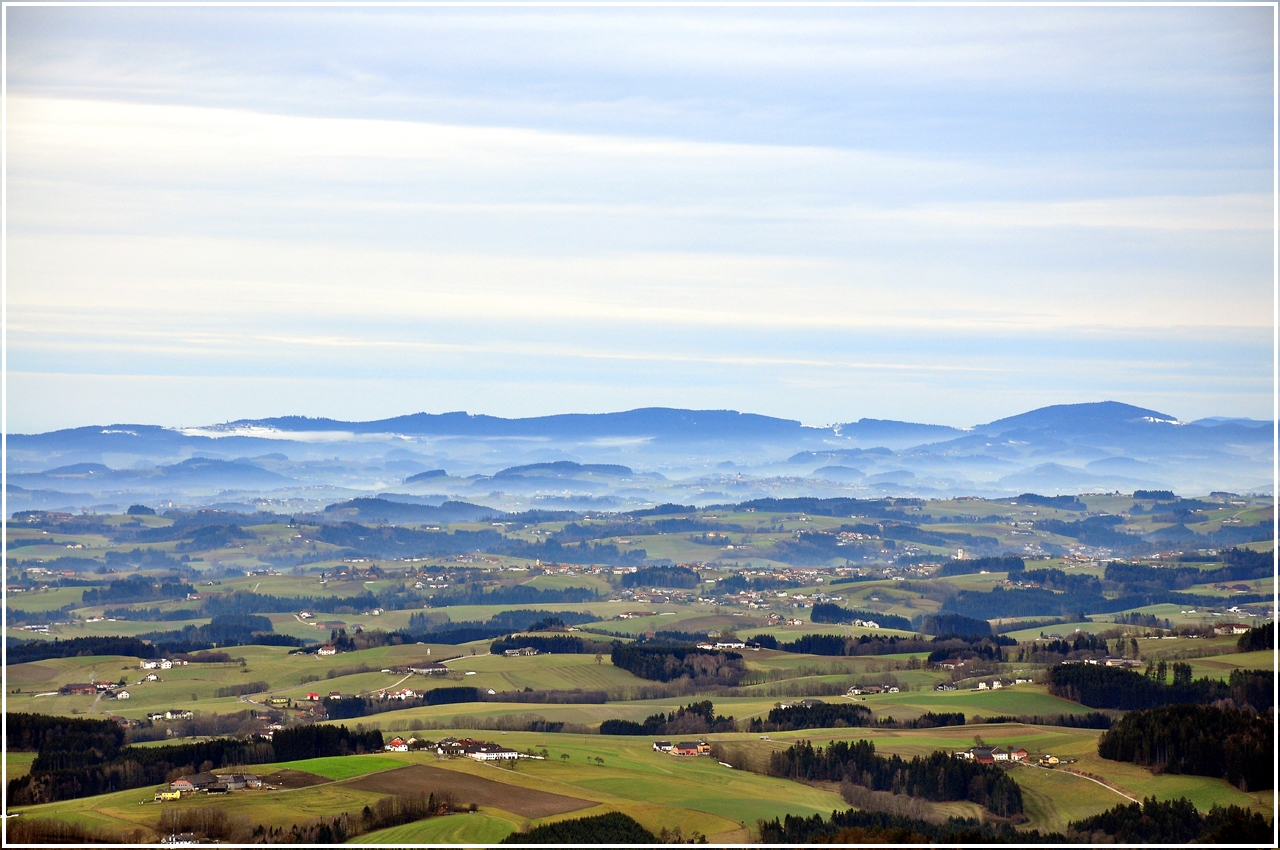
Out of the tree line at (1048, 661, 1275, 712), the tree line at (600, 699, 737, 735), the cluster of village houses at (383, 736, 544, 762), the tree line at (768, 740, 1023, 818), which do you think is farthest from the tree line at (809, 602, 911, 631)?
the cluster of village houses at (383, 736, 544, 762)

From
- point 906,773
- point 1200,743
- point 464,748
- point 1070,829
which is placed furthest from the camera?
point 464,748

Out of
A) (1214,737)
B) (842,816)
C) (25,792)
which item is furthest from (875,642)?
(25,792)

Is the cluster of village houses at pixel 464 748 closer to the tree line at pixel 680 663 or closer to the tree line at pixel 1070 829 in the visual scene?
the tree line at pixel 1070 829

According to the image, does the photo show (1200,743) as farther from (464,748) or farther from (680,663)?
(680,663)

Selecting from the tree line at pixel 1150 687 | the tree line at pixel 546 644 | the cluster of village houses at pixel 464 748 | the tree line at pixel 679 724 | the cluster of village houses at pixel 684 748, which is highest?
the tree line at pixel 1150 687

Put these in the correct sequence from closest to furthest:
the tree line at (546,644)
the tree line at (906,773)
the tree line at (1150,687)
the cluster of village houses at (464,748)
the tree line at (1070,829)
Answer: the tree line at (1070,829)
the tree line at (906,773)
the cluster of village houses at (464,748)
the tree line at (1150,687)
the tree line at (546,644)

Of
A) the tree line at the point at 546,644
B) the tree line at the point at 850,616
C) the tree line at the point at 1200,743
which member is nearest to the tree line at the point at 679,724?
the tree line at the point at 1200,743

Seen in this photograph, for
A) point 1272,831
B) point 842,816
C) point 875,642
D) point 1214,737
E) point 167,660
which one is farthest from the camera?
point 875,642

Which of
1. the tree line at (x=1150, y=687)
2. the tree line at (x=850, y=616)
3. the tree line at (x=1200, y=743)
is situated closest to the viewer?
the tree line at (x=1200, y=743)

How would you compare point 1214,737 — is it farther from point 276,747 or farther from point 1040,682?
point 276,747

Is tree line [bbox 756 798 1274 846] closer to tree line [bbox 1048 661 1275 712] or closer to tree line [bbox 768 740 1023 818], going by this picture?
tree line [bbox 768 740 1023 818]

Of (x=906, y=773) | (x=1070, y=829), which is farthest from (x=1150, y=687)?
(x=1070, y=829)
